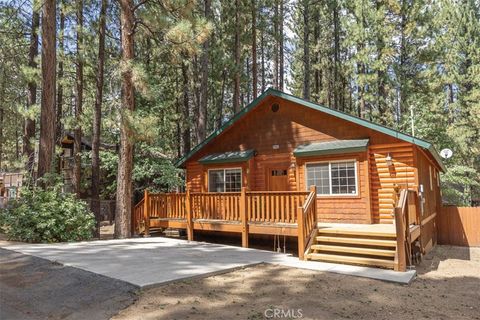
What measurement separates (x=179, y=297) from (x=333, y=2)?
886 inches

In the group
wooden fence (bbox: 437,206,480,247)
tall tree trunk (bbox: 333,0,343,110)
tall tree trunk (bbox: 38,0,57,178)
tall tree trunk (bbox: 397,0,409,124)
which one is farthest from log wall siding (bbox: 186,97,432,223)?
tall tree trunk (bbox: 333,0,343,110)

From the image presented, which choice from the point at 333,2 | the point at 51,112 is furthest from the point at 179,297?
the point at 333,2

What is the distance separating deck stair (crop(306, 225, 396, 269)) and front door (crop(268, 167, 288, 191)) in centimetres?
348

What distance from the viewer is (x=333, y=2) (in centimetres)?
2297

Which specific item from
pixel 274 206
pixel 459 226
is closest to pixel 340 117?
pixel 274 206

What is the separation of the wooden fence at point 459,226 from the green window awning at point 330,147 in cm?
633

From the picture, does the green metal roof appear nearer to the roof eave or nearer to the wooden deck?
the roof eave

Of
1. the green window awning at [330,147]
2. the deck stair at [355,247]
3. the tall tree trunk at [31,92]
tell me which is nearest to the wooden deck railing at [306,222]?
the deck stair at [355,247]

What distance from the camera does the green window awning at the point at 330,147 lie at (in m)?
10.1

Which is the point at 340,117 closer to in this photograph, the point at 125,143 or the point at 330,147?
the point at 330,147

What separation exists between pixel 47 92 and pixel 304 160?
8.15 metres

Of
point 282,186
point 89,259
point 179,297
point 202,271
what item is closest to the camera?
point 179,297

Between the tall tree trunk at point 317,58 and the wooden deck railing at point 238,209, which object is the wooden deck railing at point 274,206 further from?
the tall tree trunk at point 317,58

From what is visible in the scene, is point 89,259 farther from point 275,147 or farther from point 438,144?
point 438,144
